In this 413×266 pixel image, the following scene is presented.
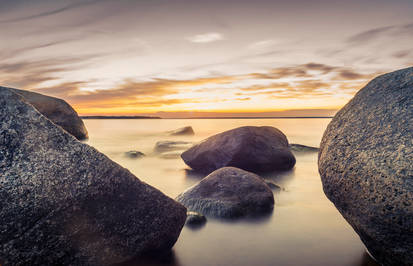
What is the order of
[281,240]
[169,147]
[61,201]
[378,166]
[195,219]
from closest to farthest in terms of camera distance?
[61,201], [378,166], [281,240], [195,219], [169,147]

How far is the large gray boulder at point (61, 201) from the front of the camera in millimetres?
2883

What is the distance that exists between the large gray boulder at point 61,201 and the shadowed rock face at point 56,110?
13.1 m

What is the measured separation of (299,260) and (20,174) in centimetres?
319

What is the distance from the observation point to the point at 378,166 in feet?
10.3

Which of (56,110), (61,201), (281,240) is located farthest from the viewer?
(56,110)

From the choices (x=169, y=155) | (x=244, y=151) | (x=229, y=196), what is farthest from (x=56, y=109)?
(x=229, y=196)

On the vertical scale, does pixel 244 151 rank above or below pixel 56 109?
below

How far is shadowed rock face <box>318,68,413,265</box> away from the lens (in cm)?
298

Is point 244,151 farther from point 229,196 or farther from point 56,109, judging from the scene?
point 56,109

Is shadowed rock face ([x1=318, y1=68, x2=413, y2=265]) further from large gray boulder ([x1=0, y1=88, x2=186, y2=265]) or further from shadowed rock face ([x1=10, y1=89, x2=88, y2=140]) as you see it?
shadowed rock face ([x1=10, y1=89, x2=88, y2=140])

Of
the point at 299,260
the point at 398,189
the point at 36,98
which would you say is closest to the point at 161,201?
the point at 299,260

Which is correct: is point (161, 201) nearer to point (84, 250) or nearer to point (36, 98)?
point (84, 250)

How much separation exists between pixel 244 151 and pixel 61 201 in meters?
6.18

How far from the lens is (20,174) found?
290 centimetres
